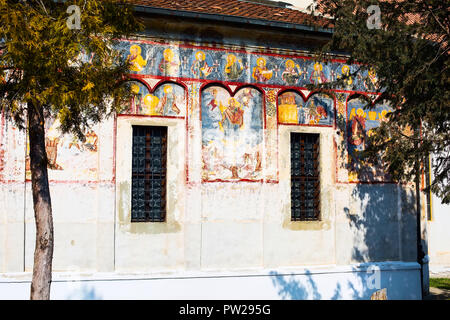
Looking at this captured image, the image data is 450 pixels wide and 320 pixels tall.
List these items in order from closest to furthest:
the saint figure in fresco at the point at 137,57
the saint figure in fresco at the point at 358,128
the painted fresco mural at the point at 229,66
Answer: the saint figure in fresco at the point at 137,57 → the painted fresco mural at the point at 229,66 → the saint figure in fresco at the point at 358,128

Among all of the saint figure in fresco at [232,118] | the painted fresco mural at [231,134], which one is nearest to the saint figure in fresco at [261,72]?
the painted fresco mural at [231,134]

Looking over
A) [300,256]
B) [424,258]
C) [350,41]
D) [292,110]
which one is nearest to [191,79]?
[292,110]

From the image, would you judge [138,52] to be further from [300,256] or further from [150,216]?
[300,256]

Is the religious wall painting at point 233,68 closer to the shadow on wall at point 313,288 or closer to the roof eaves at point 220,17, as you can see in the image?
the roof eaves at point 220,17

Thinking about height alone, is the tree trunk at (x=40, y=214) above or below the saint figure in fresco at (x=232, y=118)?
below

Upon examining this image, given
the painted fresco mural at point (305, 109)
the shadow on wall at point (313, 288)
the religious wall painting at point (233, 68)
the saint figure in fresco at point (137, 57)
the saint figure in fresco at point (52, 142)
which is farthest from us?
the painted fresco mural at point (305, 109)

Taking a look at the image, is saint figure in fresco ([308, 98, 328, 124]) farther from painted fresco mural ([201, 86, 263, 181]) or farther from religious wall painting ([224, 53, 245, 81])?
religious wall painting ([224, 53, 245, 81])

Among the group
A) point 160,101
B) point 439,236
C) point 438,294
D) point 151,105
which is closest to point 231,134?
point 160,101

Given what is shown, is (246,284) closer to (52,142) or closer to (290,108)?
(290,108)

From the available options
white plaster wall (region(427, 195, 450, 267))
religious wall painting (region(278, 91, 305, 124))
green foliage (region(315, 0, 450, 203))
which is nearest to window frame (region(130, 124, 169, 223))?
religious wall painting (region(278, 91, 305, 124))

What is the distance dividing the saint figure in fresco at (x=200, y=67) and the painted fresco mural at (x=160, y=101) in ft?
1.52

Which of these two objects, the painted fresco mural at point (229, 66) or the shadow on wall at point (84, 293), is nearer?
the shadow on wall at point (84, 293)

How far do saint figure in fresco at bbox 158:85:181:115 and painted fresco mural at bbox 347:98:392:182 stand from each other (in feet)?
13.6

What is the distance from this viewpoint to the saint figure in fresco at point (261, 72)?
1163cm
